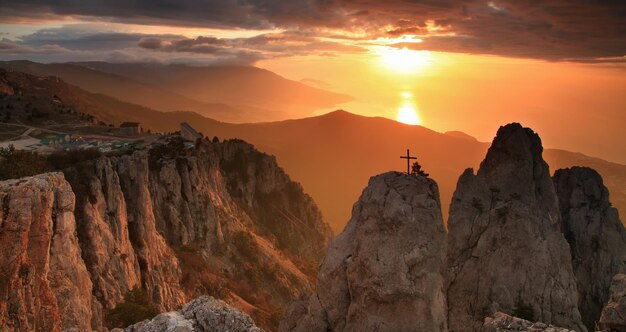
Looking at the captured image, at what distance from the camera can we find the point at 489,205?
3872 centimetres

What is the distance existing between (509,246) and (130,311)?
31649 mm

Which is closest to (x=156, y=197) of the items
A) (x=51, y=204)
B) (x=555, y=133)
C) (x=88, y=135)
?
(x=88, y=135)

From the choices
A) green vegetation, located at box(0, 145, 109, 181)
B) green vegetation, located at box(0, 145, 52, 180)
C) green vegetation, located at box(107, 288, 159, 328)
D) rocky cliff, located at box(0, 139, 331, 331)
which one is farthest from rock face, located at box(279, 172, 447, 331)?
green vegetation, located at box(0, 145, 109, 181)

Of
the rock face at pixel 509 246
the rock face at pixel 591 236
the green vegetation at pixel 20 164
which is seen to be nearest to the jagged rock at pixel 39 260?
the green vegetation at pixel 20 164

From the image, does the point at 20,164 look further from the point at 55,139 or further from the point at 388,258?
the point at 388,258

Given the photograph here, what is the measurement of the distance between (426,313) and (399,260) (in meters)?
2.82

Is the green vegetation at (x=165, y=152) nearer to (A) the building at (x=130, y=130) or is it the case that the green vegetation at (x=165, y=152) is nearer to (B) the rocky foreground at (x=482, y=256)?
(A) the building at (x=130, y=130)

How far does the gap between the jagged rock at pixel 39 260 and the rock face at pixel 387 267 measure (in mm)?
15169

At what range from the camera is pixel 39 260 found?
36.8 meters

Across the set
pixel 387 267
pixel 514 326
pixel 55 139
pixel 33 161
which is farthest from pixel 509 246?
pixel 55 139

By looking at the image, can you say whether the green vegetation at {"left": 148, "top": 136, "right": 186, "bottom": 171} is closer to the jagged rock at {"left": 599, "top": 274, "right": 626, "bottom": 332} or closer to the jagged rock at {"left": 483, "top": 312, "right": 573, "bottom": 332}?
the jagged rock at {"left": 483, "top": 312, "right": 573, "bottom": 332}

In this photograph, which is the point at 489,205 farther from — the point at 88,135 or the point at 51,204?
the point at 88,135

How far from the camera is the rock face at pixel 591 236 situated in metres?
43.3

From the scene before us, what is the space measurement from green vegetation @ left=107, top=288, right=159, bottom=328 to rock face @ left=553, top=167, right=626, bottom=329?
35.9 m
